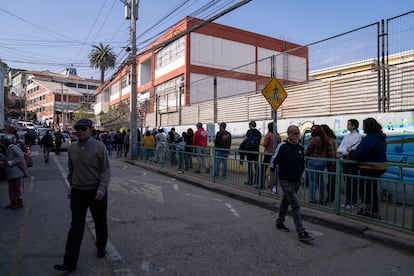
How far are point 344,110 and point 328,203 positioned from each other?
386 centimetres

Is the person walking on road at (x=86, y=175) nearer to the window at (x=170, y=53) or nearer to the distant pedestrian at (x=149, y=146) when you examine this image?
the distant pedestrian at (x=149, y=146)

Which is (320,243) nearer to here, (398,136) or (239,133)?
(398,136)

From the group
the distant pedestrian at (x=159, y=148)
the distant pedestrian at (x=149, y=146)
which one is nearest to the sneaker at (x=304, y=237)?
the distant pedestrian at (x=159, y=148)

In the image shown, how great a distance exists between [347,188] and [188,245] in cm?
332

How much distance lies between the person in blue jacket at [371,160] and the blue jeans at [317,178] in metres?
0.85

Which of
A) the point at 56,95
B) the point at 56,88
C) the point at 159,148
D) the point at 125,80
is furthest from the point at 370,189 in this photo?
the point at 56,88

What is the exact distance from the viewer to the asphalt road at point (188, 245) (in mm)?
4070

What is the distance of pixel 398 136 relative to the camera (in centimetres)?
776

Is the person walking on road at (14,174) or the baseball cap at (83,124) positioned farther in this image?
the person walking on road at (14,174)

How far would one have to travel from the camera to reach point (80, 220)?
13.2 ft

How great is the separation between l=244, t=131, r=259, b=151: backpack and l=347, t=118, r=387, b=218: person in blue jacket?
370 cm

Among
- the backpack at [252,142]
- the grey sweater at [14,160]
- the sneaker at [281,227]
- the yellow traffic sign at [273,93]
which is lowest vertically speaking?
the sneaker at [281,227]

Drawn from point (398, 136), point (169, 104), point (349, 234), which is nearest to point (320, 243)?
point (349, 234)

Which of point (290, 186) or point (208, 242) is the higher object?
point (290, 186)
